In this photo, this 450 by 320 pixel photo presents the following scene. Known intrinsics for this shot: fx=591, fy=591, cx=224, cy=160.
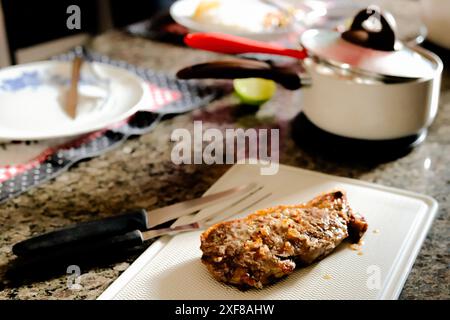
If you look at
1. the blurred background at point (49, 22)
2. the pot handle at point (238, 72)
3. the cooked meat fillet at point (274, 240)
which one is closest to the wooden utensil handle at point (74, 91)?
the pot handle at point (238, 72)

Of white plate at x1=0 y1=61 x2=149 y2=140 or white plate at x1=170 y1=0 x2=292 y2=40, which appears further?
white plate at x1=170 y1=0 x2=292 y2=40

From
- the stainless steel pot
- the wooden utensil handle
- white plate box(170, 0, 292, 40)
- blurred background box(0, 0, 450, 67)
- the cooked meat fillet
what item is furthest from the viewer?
blurred background box(0, 0, 450, 67)

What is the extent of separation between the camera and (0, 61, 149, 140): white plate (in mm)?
940

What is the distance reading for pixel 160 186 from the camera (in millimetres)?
873

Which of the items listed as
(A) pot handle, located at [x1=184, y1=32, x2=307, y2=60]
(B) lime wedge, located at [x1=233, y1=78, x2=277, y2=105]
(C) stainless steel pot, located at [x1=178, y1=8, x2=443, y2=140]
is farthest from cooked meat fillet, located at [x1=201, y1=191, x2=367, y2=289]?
(B) lime wedge, located at [x1=233, y1=78, x2=277, y2=105]

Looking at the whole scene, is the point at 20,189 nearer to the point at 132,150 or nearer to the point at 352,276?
the point at 132,150

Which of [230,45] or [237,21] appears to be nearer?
[230,45]

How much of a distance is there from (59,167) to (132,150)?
5.0 inches

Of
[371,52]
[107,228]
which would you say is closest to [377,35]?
[371,52]

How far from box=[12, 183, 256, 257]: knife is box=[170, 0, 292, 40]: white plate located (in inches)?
24.1

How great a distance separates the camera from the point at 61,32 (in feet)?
7.79

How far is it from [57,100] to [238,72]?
36 cm

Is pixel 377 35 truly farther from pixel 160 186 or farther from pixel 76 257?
pixel 76 257

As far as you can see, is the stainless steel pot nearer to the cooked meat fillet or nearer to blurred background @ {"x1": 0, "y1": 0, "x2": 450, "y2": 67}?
the cooked meat fillet
